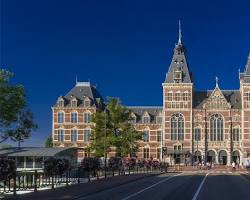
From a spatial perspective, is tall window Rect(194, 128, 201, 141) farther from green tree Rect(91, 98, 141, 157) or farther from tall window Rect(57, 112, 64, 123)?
green tree Rect(91, 98, 141, 157)

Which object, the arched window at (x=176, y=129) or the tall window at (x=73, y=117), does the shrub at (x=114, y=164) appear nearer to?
the arched window at (x=176, y=129)

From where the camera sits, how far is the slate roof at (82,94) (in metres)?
110

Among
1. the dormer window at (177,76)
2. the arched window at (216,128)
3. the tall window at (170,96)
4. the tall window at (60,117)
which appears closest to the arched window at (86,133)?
the tall window at (60,117)

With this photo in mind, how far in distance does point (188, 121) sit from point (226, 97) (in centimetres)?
909

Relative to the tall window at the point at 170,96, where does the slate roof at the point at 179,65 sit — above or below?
above

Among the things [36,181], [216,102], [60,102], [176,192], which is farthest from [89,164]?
[216,102]

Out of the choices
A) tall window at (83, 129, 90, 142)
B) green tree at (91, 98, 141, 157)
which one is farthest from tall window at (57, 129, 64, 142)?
green tree at (91, 98, 141, 157)

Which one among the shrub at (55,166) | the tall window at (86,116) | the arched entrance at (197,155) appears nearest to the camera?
the shrub at (55,166)

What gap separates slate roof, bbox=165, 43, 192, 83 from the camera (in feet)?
362

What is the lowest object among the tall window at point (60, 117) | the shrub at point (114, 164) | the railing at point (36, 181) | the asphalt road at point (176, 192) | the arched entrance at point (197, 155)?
the asphalt road at point (176, 192)

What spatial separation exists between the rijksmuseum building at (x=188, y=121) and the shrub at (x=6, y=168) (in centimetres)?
8198

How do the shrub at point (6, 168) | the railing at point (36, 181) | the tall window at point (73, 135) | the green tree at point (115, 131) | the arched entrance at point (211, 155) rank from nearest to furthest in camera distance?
the shrub at point (6, 168), the railing at point (36, 181), the green tree at point (115, 131), the arched entrance at point (211, 155), the tall window at point (73, 135)

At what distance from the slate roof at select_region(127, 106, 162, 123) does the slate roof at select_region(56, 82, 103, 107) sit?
7488 mm

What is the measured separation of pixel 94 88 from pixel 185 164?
23.7m
